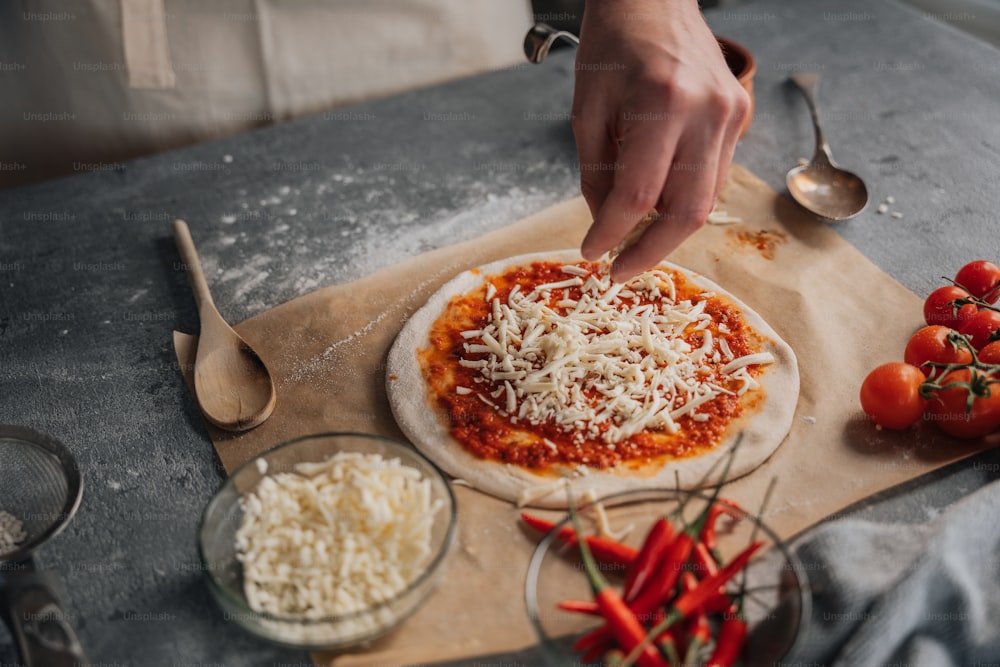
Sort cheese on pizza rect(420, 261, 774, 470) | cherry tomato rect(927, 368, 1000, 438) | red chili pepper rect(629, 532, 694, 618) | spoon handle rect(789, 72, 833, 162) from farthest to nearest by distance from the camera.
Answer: spoon handle rect(789, 72, 833, 162) < cheese on pizza rect(420, 261, 774, 470) < cherry tomato rect(927, 368, 1000, 438) < red chili pepper rect(629, 532, 694, 618)

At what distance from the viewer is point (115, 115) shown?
3.03 meters

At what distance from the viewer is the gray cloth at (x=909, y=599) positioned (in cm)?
152

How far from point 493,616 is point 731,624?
485 millimetres

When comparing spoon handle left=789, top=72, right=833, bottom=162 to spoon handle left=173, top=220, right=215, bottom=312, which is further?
spoon handle left=789, top=72, right=833, bottom=162

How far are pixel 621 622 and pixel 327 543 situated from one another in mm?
595

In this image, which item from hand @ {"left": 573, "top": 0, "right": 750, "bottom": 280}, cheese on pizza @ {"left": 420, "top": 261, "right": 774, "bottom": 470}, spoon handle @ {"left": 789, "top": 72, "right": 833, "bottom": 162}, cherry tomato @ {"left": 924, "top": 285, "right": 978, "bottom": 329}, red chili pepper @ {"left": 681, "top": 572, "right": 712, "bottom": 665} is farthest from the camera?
spoon handle @ {"left": 789, "top": 72, "right": 833, "bottom": 162}

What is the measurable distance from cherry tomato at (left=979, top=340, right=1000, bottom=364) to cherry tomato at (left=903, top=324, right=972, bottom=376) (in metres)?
0.03

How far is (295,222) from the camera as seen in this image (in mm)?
2758

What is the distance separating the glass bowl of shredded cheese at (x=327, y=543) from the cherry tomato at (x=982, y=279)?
1597 millimetres

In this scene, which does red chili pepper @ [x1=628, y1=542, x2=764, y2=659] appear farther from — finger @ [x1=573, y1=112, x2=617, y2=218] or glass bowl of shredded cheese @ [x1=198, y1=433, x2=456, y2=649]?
finger @ [x1=573, y1=112, x2=617, y2=218]

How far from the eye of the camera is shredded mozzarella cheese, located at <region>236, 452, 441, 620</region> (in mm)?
1567

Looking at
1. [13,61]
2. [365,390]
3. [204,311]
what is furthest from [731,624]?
[13,61]

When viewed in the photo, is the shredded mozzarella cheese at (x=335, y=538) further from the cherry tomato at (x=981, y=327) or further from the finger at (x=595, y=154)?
the cherry tomato at (x=981, y=327)

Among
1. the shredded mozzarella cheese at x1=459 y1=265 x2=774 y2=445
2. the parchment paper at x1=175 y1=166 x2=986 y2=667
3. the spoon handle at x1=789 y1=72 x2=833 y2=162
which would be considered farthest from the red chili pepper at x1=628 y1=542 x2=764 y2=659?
the spoon handle at x1=789 y1=72 x2=833 y2=162
